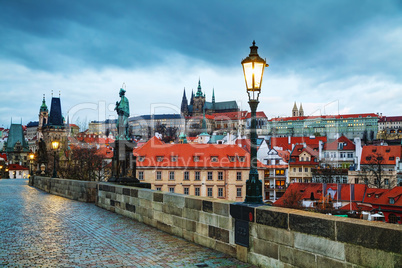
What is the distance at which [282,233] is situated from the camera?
5.28 metres

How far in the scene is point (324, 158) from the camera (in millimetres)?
68625

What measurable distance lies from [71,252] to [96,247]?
1.75 feet

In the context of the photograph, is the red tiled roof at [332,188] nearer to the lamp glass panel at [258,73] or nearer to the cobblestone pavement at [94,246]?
the cobblestone pavement at [94,246]

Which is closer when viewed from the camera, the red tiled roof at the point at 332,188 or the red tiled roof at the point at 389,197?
the red tiled roof at the point at 389,197

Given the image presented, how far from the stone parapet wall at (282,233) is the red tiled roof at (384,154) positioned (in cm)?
5799

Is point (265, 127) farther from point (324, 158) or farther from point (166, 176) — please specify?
point (166, 176)

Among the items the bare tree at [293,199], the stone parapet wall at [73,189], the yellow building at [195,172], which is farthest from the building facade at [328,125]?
the stone parapet wall at [73,189]

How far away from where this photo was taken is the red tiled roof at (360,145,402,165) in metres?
59.2

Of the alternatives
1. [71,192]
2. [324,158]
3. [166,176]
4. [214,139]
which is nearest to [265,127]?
[214,139]

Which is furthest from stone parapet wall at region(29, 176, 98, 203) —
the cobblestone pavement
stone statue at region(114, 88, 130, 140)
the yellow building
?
the yellow building

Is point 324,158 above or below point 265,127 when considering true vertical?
below

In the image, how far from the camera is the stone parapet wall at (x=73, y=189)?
50.6ft

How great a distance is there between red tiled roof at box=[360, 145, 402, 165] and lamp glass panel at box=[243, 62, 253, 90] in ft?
192

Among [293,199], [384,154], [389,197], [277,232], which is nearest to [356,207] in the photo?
[389,197]
